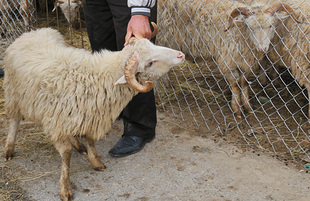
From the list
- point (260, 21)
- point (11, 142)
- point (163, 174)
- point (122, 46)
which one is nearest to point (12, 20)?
point (11, 142)

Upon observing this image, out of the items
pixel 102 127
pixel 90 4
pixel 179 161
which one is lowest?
pixel 179 161

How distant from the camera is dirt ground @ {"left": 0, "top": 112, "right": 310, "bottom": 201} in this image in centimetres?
245

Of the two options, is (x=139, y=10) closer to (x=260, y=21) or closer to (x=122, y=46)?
(x=122, y=46)

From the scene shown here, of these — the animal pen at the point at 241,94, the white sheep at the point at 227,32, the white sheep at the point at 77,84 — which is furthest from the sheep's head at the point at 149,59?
the white sheep at the point at 227,32

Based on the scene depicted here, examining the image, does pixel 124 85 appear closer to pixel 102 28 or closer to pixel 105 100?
pixel 105 100

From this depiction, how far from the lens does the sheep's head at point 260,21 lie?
3.39 meters

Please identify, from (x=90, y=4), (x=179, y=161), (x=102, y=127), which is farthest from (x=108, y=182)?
(x=90, y=4)

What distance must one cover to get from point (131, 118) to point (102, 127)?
59cm

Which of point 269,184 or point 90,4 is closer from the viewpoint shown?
point 269,184

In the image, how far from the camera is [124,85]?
2434mm

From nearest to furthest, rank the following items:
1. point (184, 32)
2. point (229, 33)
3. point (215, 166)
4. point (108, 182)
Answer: point (108, 182)
point (215, 166)
point (229, 33)
point (184, 32)

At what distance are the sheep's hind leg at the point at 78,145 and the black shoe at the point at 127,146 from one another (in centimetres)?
22

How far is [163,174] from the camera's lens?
8.82ft

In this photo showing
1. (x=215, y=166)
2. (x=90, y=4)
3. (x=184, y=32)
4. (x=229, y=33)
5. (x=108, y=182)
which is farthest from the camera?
(x=184, y=32)
